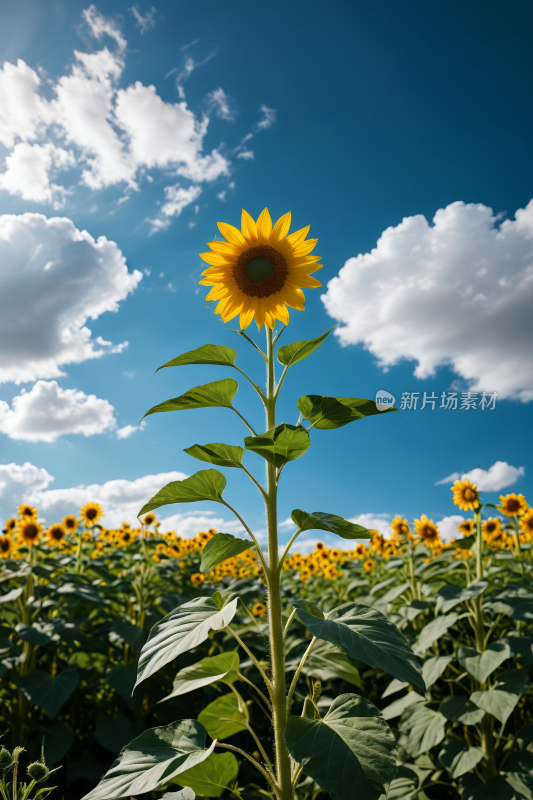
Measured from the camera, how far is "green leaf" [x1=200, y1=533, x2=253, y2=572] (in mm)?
1362

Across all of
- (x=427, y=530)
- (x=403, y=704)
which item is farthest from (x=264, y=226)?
(x=427, y=530)

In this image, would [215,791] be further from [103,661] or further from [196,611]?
[103,661]

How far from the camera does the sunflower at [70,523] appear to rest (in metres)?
5.62

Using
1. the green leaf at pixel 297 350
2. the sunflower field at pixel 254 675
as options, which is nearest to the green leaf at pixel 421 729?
the sunflower field at pixel 254 675

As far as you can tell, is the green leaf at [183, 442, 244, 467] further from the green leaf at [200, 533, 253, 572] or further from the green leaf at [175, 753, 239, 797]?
the green leaf at [175, 753, 239, 797]

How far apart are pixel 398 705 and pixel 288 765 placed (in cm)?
165

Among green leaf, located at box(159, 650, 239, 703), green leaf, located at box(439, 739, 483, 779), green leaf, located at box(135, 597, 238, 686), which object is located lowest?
green leaf, located at box(439, 739, 483, 779)

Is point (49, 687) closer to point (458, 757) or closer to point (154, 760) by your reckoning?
point (154, 760)

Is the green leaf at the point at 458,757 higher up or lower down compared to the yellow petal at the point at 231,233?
lower down

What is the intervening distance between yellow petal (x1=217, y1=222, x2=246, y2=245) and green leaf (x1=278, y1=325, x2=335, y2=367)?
0.47m

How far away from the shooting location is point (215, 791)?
1.38 m

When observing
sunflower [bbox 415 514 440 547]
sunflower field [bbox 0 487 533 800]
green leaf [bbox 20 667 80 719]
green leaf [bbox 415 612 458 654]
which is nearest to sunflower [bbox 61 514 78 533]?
sunflower field [bbox 0 487 533 800]

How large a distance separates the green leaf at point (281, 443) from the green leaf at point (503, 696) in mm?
1751

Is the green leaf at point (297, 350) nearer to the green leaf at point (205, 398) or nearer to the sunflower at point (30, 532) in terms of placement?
the green leaf at point (205, 398)
